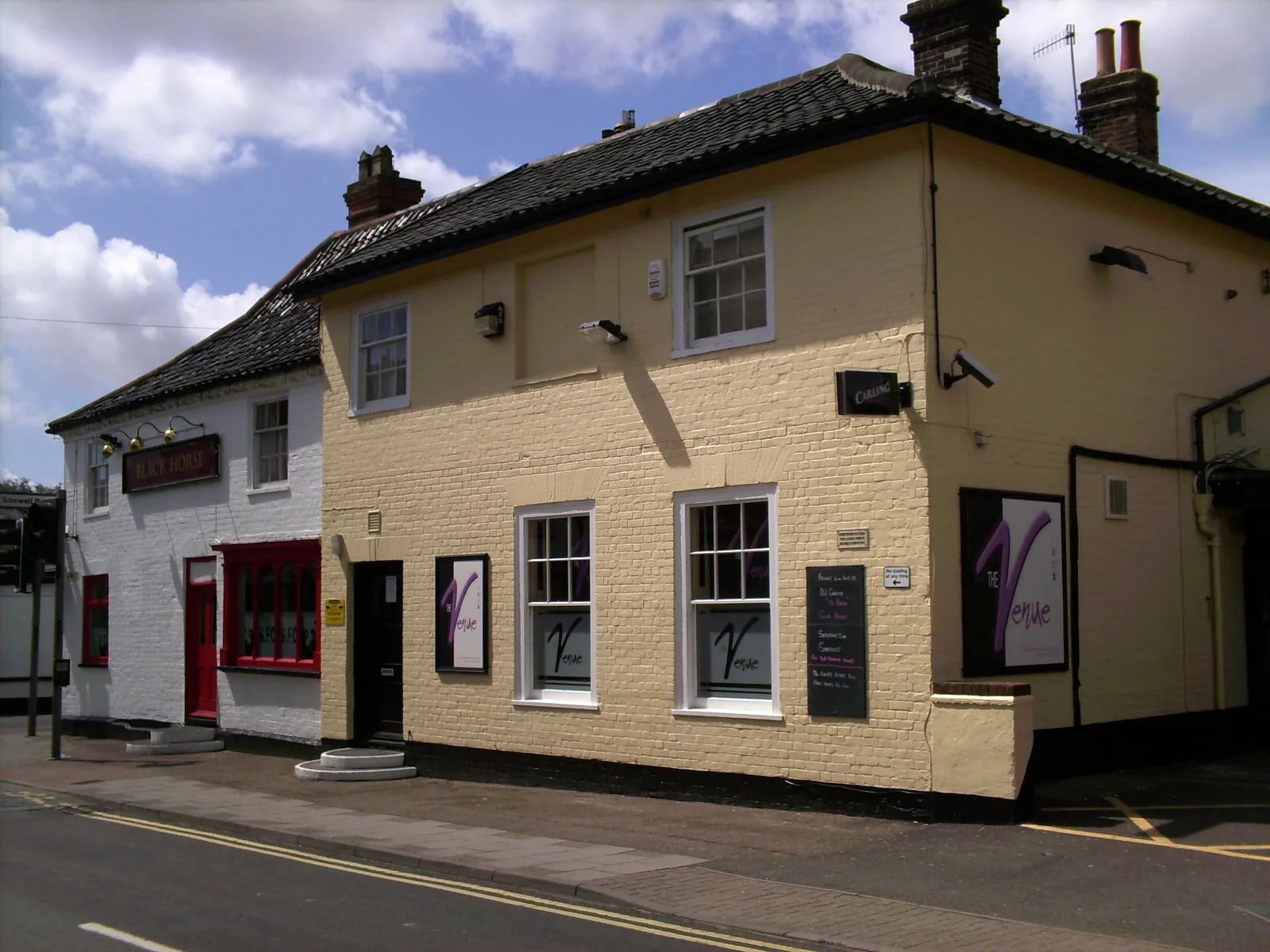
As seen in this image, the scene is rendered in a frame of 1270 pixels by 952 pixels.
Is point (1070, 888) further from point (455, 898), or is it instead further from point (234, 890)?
Answer: point (234, 890)

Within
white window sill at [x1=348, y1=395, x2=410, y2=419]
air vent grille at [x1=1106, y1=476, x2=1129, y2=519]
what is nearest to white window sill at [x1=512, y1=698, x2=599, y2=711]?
white window sill at [x1=348, y1=395, x2=410, y2=419]

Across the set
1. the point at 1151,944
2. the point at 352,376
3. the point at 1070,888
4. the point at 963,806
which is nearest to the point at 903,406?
the point at 963,806

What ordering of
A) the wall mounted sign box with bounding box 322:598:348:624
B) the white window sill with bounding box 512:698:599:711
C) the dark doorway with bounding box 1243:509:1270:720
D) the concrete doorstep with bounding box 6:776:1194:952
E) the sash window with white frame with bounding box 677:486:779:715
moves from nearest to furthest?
the concrete doorstep with bounding box 6:776:1194:952 < the sash window with white frame with bounding box 677:486:779:715 < the white window sill with bounding box 512:698:599:711 < the dark doorway with bounding box 1243:509:1270:720 < the wall mounted sign box with bounding box 322:598:348:624

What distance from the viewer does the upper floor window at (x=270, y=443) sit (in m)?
18.2

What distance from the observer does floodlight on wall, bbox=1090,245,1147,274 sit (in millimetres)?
12508

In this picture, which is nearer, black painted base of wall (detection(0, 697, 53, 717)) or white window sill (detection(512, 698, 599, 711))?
white window sill (detection(512, 698, 599, 711))

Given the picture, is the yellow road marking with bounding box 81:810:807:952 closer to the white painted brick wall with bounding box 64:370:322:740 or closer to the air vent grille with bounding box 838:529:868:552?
Result: the air vent grille with bounding box 838:529:868:552

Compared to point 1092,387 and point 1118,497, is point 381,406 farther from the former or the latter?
point 1118,497

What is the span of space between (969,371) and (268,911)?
6890 mm

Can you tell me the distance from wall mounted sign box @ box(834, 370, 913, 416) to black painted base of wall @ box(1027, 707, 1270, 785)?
124 inches

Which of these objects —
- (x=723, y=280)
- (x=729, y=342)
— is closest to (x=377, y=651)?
(x=729, y=342)

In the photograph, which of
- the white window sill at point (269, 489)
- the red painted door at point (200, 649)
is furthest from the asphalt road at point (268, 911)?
the red painted door at point (200, 649)

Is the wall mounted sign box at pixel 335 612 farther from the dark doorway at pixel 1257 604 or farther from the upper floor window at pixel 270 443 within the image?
the dark doorway at pixel 1257 604

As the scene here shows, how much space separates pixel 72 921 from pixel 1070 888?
631 cm
